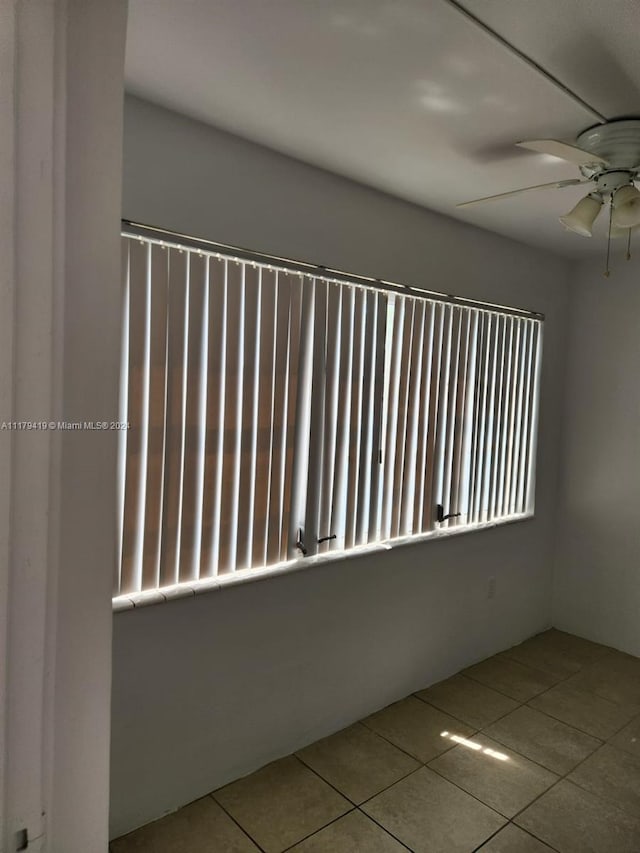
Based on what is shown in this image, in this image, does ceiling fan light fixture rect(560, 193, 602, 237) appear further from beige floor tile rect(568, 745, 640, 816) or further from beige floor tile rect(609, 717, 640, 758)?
beige floor tile rect(609, 717, 640, 758)

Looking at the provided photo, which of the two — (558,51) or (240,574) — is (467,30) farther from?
(240,574)

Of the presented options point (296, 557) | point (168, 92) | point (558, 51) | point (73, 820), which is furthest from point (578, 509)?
point (73, 820)

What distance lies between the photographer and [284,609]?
249cm

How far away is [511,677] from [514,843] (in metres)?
1.32

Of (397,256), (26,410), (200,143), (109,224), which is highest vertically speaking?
(200,143)

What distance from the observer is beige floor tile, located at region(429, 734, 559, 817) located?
2344 mm

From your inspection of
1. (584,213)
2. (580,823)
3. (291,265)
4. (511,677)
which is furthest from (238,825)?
(584,213)

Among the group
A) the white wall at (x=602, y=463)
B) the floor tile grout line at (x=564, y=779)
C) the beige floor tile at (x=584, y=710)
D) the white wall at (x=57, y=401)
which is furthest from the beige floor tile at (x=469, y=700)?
the white wall at (x=57, y=401)

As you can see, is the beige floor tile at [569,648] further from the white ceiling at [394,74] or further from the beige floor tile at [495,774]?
the white ceiling at [394,74]

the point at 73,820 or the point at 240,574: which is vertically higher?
the point at 73,820

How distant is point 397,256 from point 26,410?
2.50m

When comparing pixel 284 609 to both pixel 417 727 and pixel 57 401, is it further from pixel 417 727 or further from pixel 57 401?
pixel 57 401

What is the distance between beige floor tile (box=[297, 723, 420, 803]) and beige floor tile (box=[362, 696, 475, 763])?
0.19 ft

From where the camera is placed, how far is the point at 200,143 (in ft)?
6.74
